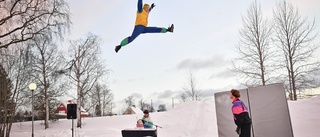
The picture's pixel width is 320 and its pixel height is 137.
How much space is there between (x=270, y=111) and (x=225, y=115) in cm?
172

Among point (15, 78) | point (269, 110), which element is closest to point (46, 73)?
point (15, 78)

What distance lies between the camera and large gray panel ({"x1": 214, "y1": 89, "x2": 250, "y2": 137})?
8384 mm

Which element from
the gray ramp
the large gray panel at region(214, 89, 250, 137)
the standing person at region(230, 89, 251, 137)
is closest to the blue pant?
the standing person at region(230, 89, 251, 137)

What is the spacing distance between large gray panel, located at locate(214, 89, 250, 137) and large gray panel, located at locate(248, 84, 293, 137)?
35.9 inches

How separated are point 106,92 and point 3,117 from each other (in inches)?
1215

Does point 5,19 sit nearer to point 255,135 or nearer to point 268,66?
point 255,135

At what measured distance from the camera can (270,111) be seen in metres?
7.23

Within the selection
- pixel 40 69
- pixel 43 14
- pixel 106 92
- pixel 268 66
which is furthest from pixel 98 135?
pixel 106 92

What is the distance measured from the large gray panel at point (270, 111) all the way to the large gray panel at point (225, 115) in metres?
0.91

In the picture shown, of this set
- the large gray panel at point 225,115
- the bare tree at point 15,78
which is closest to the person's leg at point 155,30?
the large gray panel at point 225,115

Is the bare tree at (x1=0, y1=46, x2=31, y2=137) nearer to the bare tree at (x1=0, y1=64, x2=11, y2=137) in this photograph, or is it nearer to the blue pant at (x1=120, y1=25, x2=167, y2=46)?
the bare tree at (x1=0, y1=64, x2=11, y2=137)

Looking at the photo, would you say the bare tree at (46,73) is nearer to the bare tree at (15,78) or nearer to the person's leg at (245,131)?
the bare tree at (15,78)

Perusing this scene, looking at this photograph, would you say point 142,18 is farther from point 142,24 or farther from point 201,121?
point 201,121

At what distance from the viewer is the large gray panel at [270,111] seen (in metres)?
6.99
